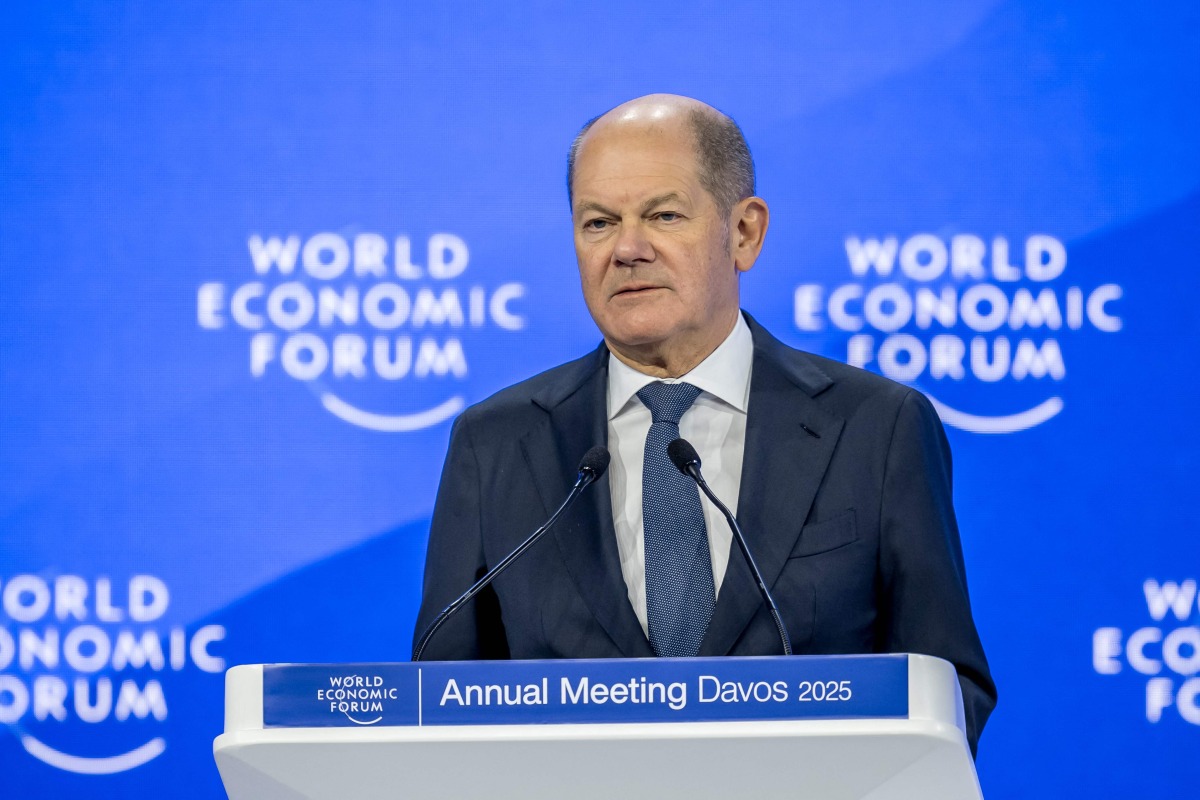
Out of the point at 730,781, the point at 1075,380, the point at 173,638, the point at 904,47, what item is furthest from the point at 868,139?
the point at 730,781

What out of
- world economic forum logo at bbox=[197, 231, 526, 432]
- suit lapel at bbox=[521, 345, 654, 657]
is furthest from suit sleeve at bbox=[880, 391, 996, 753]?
world economic forum logo at bbox=[197, 231, 526, 432]

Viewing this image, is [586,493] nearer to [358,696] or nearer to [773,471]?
[773,471]

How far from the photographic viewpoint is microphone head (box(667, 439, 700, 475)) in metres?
1.72

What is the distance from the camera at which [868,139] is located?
2869 millimetres

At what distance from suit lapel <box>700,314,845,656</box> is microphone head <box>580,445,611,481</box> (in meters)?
0.26

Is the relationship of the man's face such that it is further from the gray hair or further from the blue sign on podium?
the blue sign on podium

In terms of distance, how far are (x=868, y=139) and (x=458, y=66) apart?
84 cm

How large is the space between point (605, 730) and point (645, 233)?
1032 millimetres

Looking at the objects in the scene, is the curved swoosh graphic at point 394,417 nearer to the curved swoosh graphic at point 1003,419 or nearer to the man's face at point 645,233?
the man's face at point 645,233

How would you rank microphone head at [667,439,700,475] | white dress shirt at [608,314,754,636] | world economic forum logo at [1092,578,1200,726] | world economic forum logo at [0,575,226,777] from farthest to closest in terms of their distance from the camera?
world economic forum logo at [0,575,226,777], world economic forum logo at [1092,578,1200,726], white dress shirt at [608,314,754,636], microphone head at [667,439,700,475]

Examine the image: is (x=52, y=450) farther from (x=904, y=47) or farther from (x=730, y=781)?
(x=730, y=781)

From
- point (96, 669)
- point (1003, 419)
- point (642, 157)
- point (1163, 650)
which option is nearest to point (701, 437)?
point (642, 157)

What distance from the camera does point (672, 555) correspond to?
77.2 inches

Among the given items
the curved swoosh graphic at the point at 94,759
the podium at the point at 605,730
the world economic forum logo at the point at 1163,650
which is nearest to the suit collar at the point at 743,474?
the podium at the point at 605,730
